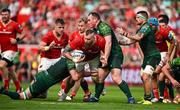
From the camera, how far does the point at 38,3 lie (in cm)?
3522

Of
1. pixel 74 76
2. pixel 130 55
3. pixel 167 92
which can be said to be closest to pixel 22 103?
pixel 74 76

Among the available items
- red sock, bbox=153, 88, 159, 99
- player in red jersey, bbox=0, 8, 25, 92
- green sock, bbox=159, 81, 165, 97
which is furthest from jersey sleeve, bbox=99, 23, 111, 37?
player in red jersey, bbox=0, 8, 25, 92

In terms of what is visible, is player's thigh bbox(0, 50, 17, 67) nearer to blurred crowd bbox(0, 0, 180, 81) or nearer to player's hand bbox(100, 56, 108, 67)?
player's hand bbox(100, 56, 108, 67)

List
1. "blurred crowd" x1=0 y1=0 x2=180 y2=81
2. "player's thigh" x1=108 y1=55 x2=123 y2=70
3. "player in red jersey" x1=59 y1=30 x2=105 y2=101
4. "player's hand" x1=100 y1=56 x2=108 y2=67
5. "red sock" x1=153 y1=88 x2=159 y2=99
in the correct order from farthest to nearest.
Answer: "blurred crowd" x1=0 y1=0 x2=180 y2=81 < "red sock" x1=153 y1=88 x2=159 y2=99 < "player's thigh" x1=108 y1=55 x2=123 y2=70 < "player's hand" x1=100 y1=56 x2=108 y2=67 < "player in red jersey" x1=59 y1=30 x2=105 y2=101

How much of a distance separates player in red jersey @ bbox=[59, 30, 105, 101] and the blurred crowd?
12386mm

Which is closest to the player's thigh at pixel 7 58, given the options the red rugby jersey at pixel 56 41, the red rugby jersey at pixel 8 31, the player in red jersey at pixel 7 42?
the player in red jersey at pixel 7 42

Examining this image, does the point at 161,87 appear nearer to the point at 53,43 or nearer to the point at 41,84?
the point at 53,43

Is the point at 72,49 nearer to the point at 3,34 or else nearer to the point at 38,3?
the point at 3,34

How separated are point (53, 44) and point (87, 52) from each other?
2.05 metres

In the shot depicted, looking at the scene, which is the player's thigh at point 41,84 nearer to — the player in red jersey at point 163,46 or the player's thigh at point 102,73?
the player's thigh at point 102,73

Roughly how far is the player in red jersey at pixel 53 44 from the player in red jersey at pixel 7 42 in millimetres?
1317

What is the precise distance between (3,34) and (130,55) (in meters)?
10.0

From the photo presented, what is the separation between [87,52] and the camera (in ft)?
55.6

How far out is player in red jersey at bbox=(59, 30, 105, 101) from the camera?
16453mm
